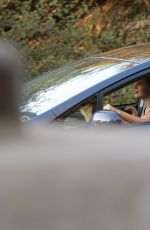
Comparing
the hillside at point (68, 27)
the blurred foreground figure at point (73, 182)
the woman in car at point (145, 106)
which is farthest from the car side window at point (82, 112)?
the hillside at point (68, 27)

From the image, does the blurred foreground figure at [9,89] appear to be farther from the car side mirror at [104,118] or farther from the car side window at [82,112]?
the car side window at [82,112]

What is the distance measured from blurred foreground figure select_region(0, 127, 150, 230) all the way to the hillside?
8.50m

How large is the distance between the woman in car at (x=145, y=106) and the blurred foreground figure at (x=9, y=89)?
3087 mm

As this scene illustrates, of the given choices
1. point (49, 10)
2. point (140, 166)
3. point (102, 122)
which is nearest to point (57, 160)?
point (140, 166)

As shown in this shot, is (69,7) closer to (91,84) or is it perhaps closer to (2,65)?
(91,84)

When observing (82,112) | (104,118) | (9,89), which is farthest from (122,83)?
(9,89)


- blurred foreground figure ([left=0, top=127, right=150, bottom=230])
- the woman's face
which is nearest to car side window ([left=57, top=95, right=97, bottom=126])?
the woman's face

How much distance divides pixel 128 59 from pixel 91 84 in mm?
458

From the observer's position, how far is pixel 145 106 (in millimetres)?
4977

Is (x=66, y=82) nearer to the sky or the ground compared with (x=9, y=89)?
nearer to the ground

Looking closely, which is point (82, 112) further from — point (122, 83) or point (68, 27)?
point (68, 27)

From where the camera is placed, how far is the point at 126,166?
4.49 ft

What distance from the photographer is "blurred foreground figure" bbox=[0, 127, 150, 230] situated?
4.19ft

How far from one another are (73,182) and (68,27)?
1035cm
